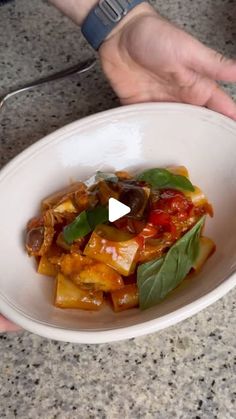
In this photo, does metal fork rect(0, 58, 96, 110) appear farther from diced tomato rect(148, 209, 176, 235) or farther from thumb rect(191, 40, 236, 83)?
diced tomato rect(148, 209, 176, 235)

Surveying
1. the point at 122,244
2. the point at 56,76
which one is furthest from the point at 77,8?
the point at 122,244

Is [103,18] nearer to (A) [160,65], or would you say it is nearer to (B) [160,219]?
(A) [160,65]

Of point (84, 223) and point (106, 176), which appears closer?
point (84, 223)

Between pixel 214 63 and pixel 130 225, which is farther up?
pixel 214 63

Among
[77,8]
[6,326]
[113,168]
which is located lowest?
[6,326]

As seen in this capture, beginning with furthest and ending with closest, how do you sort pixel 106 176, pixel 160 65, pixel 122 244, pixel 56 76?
1. pixel 56 76
2. pixel 160 65
3. pixel 106 176
4. pixel 122 244

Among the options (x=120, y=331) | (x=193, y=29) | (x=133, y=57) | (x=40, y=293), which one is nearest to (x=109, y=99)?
(x=133, y=57)
